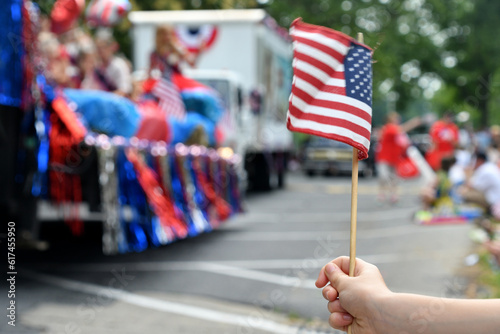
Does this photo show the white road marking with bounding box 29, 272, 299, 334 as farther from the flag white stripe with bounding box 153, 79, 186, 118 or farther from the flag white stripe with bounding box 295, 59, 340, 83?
the flag white stripe with bounding box 295, 59, 340, 83

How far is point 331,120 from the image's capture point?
174 centimetres

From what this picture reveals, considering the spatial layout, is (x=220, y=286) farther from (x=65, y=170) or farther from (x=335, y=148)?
(x=335, y=148)

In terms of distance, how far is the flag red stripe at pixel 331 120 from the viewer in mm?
1688

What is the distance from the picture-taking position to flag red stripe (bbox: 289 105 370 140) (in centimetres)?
169

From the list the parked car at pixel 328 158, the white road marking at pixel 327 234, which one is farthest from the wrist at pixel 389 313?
the parked car at pixel 328 158

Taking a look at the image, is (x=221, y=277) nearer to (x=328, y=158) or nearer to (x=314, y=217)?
(x=314, y=217)

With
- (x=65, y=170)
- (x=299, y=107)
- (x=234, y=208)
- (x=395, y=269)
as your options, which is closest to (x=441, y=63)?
(x=234, y=208)

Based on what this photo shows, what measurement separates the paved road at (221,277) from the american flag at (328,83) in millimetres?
2364

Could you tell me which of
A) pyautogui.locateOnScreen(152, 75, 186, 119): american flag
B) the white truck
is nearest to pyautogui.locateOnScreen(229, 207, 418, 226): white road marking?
the white truck

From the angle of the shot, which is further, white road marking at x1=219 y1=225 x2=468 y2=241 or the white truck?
the white truck

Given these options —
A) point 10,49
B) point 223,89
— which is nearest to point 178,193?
point 10,49

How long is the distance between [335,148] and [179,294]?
1565 centimetres

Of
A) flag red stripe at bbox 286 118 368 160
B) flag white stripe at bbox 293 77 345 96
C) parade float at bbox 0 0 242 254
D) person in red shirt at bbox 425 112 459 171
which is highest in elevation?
flag white stripe at bbox 293 77 345 96

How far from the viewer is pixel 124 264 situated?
578cm
